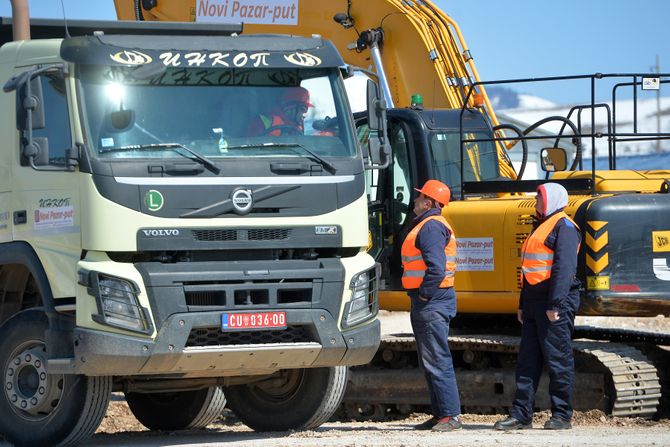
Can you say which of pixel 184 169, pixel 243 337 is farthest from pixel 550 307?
pixel 184 169

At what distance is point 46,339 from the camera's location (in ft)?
31.4

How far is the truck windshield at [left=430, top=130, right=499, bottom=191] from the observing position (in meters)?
13.2

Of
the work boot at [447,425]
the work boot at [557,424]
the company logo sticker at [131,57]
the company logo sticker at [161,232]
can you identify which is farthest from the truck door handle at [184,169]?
the work boot at [557,424]

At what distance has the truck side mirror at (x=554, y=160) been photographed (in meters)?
12.7

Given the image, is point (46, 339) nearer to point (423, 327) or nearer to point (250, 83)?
point (250, 83)

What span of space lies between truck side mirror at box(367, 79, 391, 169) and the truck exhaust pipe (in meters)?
3.06

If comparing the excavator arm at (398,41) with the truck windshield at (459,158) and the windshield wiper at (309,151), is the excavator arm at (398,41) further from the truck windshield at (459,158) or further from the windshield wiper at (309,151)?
the windshield wiper at (309,151)

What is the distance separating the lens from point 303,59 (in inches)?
399

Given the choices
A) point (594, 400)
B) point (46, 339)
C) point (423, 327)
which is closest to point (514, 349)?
point (594, 400)

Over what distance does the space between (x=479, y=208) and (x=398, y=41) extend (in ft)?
9.49

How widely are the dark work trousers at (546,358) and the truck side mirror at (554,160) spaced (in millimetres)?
2229

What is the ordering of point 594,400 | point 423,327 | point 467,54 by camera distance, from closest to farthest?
point 423,327, point 594,400, point 467,54

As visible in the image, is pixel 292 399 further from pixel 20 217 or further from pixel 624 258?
pixel 624 258

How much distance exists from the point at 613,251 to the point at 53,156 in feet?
16.7
